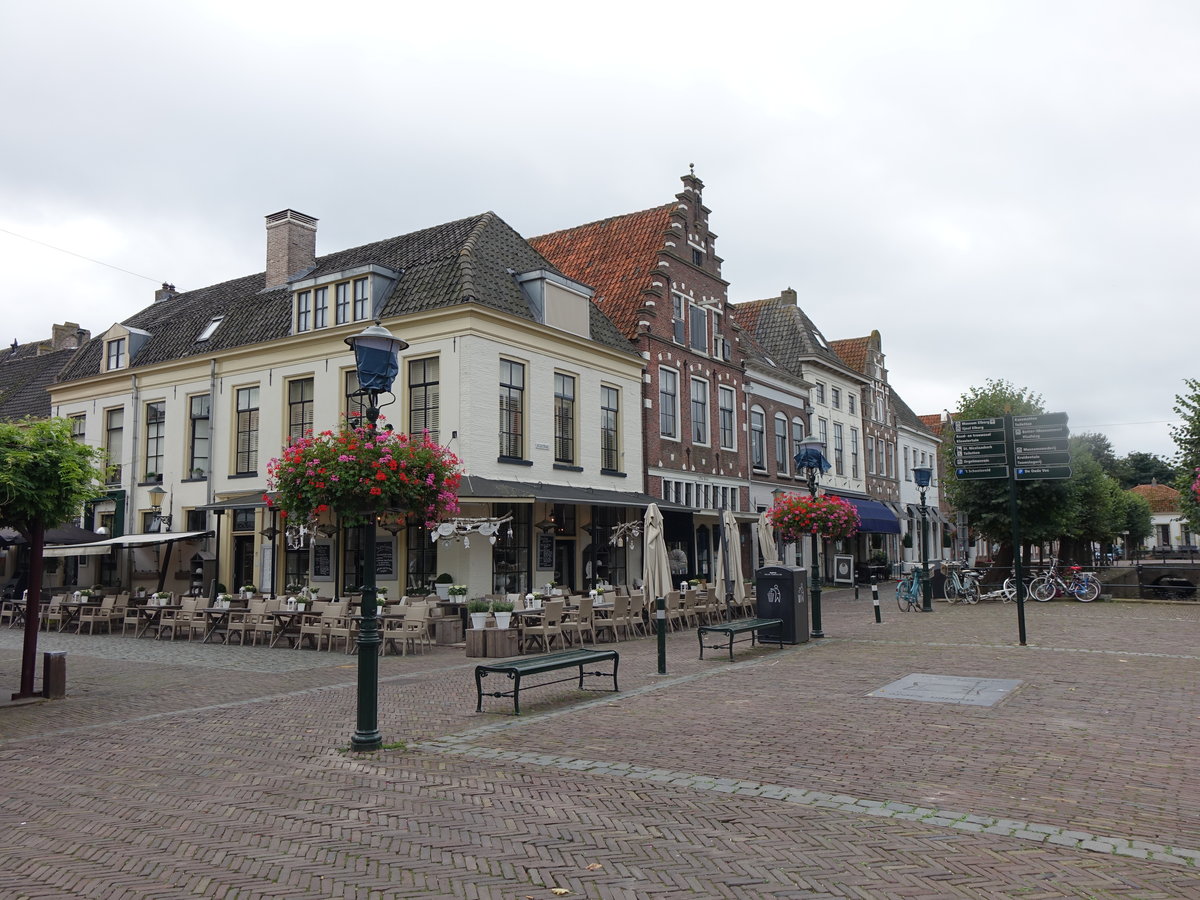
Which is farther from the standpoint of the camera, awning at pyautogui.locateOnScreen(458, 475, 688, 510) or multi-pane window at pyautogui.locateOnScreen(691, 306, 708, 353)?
multi-pane window at pyautogui.locateOnScreen(691, 306, 708, 353)

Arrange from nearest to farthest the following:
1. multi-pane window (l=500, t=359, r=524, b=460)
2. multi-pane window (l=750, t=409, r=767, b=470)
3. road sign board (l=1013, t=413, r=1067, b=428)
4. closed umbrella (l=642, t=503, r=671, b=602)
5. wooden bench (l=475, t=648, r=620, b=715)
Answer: wooden bench (l=475, t=648, r=620, b=715), road sign board (l=1013, t=413, r=1067, b=428), closed umbrella (l=642, t=503, r=671, b=602), multi-pane window (l=500, t=359, r=524, b=460), multi-pane window (l=750, t=409, r=767, b=470)

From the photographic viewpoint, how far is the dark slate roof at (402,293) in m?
21.9

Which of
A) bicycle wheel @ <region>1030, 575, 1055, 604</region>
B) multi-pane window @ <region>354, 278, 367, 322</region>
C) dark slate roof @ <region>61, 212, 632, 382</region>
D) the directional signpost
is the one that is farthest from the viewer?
bicycle wheel @ <region>1030, 575, 1055, 604</region>

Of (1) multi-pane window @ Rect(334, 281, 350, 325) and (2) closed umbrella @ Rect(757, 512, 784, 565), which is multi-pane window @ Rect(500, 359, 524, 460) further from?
(2) closed umbrella @ Rect(757, 512, 784, 565)

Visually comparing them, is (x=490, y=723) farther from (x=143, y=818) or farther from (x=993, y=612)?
(x=993, y=612)

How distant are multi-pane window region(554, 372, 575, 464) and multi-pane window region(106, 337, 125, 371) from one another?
14970 millimetres

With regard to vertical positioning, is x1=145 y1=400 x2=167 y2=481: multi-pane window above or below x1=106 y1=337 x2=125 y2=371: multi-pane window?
below

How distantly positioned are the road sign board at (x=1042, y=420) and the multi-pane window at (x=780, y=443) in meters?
18.2

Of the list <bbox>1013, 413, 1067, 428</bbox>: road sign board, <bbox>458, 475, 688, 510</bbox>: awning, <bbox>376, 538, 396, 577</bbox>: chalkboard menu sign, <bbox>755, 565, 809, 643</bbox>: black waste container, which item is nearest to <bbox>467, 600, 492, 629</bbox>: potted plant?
<bbox>458, 475, 688, 510</bbox>: awning

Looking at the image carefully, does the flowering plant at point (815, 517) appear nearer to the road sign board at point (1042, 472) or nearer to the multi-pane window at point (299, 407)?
the road sign board at point (1042, 472)

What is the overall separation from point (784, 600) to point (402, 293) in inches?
499

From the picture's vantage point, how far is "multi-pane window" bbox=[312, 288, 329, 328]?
2364cm

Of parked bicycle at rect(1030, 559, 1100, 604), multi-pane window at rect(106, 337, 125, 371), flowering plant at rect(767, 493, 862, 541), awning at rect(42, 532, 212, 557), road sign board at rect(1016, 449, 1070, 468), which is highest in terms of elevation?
multi-pane window at rect(106, 337, 125, 371)

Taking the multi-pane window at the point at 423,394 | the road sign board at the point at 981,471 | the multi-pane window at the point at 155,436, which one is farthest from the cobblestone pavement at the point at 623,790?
the multi-pane window at the point at 155,436
